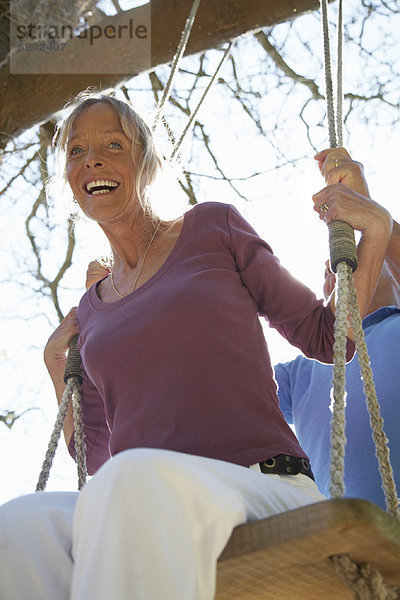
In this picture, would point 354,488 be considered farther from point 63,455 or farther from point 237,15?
point 63,455

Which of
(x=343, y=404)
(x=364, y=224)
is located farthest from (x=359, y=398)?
(x=343, y=404)

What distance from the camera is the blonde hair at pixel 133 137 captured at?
79.3 inches

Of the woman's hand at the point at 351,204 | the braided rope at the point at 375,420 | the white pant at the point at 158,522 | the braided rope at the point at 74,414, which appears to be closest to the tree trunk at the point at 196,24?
the braided rope at the point at 74,414

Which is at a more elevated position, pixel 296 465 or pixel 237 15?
pixel 237 15

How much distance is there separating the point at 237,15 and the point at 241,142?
48.9 inches

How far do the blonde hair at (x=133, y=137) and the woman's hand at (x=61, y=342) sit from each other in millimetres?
308

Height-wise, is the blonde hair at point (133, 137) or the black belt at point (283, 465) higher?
the blonde hair at point (133, 137)

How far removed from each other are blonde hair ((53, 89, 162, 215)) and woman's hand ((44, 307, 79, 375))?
31 cm

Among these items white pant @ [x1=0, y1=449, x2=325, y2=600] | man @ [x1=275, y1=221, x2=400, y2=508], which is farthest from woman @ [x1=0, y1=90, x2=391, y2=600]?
man @ [x1=275, y1=221, x2=400, y2=508]

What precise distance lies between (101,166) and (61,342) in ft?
1.34

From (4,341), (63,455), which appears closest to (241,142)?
(4,341)

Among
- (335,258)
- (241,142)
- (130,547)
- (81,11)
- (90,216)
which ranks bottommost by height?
(130,547)

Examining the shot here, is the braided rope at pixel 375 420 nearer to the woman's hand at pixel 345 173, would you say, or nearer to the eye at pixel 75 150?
the woman's hand at pixel 345 173

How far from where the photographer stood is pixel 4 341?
3.51 metres
